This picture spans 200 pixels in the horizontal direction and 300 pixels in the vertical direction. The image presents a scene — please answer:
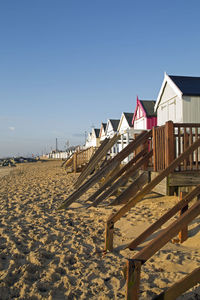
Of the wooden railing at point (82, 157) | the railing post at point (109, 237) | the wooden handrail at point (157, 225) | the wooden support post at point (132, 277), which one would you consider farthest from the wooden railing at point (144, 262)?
Answer: the wooden railing at point (82, 157)

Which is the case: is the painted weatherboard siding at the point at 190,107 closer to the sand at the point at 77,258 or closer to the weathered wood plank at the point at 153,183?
the sand at the point at 77,258

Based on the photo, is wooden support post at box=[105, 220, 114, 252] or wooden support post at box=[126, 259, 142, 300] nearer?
wooden support post at box=[126, 259, 142, 300]

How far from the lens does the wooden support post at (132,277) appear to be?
2.21 metres

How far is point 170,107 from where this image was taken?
1594 centimetres

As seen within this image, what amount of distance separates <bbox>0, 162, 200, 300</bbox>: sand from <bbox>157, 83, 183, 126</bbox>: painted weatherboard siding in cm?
1008

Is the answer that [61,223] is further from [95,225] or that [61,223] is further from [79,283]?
[79,283]

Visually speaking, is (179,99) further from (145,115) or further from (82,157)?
(82,157)

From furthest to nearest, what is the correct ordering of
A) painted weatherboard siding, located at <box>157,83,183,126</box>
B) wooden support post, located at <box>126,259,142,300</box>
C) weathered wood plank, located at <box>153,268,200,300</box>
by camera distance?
painted weatherboard siding, located at <box>157,83,183,126</box> → wooden support post, located at <box>126,259,142,300</box> → weathered wood plank, located at <box>153,268,200,300</box>

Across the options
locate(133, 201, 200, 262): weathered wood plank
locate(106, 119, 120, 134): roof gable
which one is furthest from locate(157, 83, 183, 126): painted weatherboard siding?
locate(106, 119, 120, 134): roof gable

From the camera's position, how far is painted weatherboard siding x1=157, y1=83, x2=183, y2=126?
14805 millimetres

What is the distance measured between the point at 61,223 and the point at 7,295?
8.96ft

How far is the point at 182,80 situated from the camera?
52.2ft

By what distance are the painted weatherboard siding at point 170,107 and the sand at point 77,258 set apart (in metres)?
10.1

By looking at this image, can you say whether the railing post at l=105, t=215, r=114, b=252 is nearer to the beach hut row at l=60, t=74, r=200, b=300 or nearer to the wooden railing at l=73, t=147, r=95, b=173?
the beach hut row at l=60, t=74, r=200, b=300
